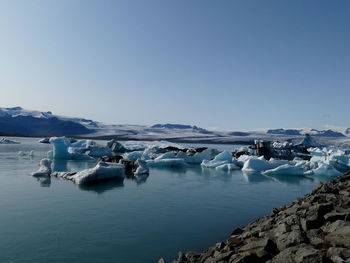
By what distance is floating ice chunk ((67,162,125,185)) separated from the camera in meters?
12.3

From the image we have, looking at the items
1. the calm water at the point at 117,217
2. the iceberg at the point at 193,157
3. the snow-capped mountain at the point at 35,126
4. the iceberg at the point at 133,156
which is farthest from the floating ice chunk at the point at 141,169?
the snow-capped mountain at the point at 35,126

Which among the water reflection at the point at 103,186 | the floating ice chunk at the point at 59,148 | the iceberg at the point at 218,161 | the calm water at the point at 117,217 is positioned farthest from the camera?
the floating ice chunk at the point at 59,148

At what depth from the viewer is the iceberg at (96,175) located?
486 inches

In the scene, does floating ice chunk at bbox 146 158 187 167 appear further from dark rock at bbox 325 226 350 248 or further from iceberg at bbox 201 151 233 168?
dark rock at bbox 325 226 350 248

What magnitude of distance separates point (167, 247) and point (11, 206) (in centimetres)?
500

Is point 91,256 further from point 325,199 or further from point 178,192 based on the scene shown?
point 178,192

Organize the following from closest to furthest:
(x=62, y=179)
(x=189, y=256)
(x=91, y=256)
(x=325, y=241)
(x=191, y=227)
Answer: (x=325, y=241) → (x=189, y=256) → (x=91, y=256) → (x=191, y=227) → (x=62, y=179)

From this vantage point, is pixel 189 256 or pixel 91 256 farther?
pixel 91 256

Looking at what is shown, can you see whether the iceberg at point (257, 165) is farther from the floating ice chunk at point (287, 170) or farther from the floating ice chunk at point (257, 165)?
the floating ice chunk at point (287, 170)

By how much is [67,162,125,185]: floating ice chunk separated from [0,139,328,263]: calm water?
45 cm

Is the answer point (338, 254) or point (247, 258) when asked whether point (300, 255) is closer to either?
point (338, 254)

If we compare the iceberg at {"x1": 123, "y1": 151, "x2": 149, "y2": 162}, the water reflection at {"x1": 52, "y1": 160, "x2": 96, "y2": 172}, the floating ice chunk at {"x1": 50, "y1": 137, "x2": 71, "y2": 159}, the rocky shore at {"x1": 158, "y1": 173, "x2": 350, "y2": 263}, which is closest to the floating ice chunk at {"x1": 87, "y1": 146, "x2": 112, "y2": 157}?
the floating ice chunk at {"x1": 50, "y1": 137, "x2": 71, "y2": 159}

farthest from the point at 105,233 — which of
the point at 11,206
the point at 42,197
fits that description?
the point at 42,197

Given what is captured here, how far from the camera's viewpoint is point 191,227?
693cm
